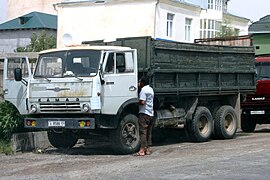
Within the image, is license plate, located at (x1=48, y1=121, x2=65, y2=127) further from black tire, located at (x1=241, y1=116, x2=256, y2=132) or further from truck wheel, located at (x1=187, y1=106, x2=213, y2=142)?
black tire, located at (x1=241, y1=116, x2=256, y2=132)

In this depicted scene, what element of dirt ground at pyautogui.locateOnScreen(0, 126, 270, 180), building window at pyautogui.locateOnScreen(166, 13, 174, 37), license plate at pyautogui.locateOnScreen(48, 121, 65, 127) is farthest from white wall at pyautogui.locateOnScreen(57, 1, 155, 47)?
license plate at pyautogui.locateOnScreen(48, 121, 65, 127)

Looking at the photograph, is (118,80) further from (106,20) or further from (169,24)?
(106,20)

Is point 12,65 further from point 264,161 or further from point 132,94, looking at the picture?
point 264,161

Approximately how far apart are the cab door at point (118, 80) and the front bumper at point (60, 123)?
0.46 m

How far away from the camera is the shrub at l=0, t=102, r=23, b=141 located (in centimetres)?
1466

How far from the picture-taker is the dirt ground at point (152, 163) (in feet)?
35.3

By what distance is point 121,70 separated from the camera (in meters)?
13.9

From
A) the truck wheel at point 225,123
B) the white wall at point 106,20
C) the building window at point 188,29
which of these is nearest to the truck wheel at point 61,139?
the truck wheel at point 225,123

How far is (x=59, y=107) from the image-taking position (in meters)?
13.6

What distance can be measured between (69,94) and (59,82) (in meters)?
0.38

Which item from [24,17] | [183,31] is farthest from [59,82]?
[24,17]

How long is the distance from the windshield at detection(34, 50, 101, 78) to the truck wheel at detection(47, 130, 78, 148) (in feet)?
5.51

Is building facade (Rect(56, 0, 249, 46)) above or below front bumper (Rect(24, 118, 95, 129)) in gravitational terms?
above

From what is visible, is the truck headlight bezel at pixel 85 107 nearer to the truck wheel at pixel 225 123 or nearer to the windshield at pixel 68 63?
the windshield at pixel 68 63
